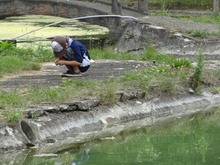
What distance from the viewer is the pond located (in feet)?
32.0

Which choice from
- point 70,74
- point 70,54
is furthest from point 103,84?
point 70,74

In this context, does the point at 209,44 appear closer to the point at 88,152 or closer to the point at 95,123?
the point at 95,123

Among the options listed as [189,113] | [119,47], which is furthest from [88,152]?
[119,47]

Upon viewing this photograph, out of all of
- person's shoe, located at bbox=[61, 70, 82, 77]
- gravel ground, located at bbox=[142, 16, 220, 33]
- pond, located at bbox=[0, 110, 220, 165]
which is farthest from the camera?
gravel ground, located at bbox=[142, 16, 220, 33]

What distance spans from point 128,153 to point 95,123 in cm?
163

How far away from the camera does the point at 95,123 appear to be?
1180 centimetres

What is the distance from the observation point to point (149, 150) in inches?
408

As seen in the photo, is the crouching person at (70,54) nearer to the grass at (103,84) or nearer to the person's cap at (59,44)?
the person's cap at (59,44)

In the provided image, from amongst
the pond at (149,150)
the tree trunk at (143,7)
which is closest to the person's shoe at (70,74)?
the pond at (149,150)

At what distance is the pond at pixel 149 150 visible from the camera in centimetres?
976

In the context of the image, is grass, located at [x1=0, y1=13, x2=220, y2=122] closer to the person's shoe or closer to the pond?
the person's shoe

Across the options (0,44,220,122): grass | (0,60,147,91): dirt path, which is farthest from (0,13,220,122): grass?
(0,60,147,91): dirt path

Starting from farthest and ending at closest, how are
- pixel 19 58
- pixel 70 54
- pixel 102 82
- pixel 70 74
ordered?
pixel 19 58, pixel 70 74, pixel 70 54, pixel 102 82

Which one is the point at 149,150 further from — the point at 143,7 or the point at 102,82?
the point at 143,7
